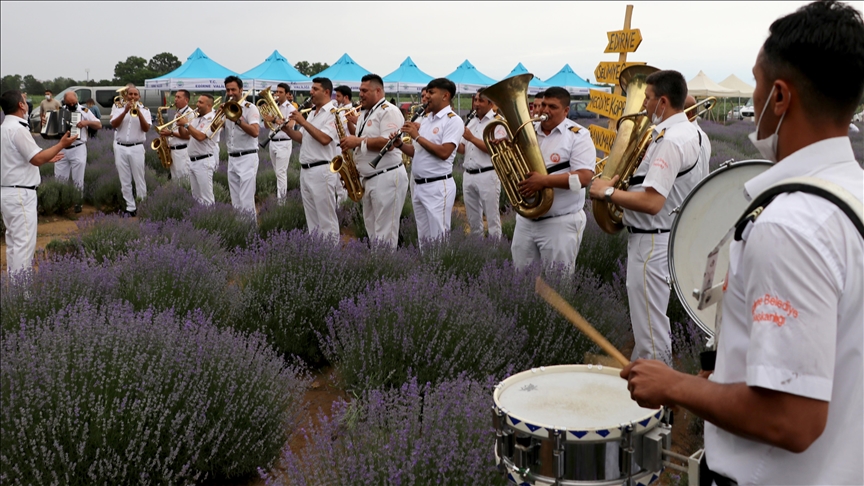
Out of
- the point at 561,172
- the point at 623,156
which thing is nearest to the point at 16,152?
the point at 561,172

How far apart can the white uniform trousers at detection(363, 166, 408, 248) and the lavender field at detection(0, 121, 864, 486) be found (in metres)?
1.59

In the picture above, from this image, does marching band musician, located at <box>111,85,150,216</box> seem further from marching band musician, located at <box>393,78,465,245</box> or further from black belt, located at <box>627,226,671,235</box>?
black belt, located at <box>627,226,671,235</box>

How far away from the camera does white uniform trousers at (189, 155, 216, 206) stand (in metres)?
10.9

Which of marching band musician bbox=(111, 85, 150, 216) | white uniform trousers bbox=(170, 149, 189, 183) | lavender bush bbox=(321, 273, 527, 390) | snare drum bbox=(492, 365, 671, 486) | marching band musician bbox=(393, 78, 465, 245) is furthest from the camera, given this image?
white uniform trousers bbox=(170, 149, 189, 183)

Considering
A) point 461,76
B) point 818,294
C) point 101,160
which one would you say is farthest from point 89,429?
point 461,76

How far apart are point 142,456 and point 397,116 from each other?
5.48m

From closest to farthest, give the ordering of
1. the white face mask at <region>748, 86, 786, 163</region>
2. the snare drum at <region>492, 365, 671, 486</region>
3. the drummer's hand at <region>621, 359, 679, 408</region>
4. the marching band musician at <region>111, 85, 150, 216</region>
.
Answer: the white face mask at <region>748, 86, 786, 163</region> < the drummer's hand at <region>621, 359, 679, 408</region> < the snare drum at <region>492, 365, 671, 486</region> < the marching band musician at <region>111, 85, 150, 216</region>

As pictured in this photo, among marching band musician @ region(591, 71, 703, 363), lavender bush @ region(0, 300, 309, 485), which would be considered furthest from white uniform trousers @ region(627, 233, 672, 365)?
lavender bush @ region(0, 300, 309, 485)

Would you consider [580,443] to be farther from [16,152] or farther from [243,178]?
[243,178]

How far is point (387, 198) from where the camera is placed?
7.97 meters

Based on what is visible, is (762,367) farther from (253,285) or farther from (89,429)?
(253,285)

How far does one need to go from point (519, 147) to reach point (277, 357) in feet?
8.18

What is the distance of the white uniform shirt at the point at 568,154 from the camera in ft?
18.0

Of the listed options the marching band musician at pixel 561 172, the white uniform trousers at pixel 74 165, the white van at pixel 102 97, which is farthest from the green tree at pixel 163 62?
the marching band musician at pixel 561 172
